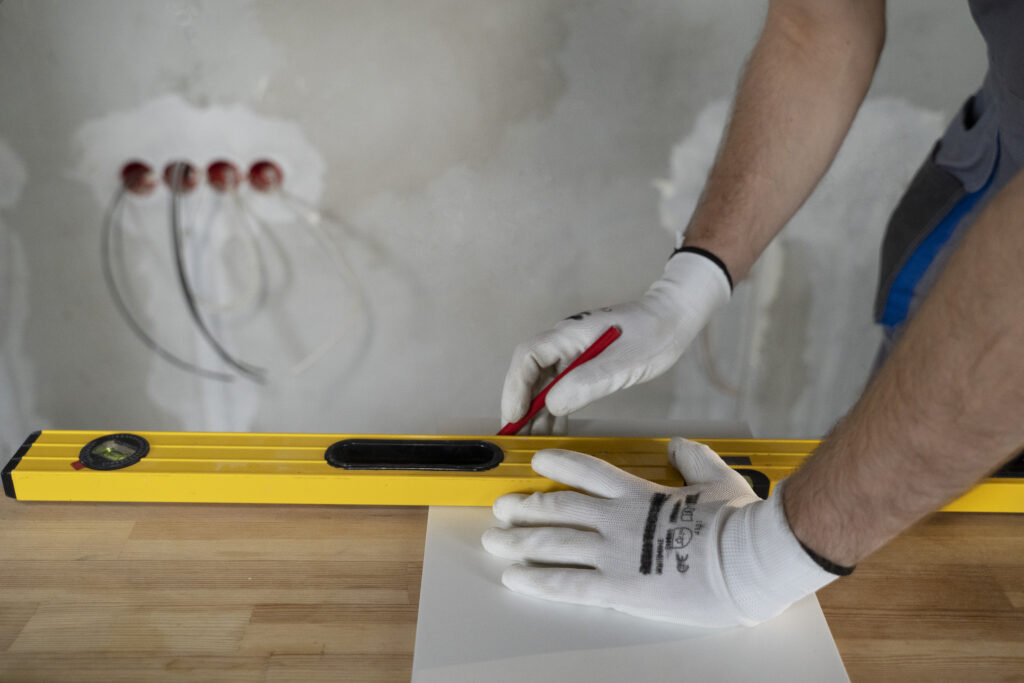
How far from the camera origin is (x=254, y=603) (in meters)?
0.84

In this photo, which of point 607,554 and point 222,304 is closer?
point 607,554

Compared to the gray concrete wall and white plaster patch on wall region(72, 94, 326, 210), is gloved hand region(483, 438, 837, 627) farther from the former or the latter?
white plaster patch on wall region(72, 94, 326, 210)

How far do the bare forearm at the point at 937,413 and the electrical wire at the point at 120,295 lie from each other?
6.06 ft

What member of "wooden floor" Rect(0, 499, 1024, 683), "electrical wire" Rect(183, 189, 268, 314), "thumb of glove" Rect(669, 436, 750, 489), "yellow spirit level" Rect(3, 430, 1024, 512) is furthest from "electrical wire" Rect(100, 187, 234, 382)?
"thumb of glove" Rect(669, 436, 750, 489)

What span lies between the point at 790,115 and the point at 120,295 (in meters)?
1.78

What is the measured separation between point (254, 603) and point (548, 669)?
0.34m

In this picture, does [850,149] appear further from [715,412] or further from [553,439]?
[553,439]

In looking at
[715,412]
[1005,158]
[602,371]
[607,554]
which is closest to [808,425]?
[715,412]

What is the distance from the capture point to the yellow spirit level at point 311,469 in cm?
97

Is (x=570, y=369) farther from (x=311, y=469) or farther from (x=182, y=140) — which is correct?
(x=182, y=140)

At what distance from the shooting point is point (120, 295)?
2.05m

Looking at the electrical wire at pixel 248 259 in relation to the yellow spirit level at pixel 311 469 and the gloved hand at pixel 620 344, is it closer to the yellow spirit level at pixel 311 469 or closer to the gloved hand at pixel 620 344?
the yellow spirit level at pixel 311 469

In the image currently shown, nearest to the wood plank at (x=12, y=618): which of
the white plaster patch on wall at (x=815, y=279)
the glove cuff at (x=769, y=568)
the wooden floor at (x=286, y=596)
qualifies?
the wooden floor at (x=286, y=596)

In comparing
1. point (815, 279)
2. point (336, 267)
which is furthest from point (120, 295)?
point (815, 279)
